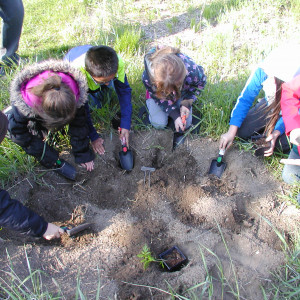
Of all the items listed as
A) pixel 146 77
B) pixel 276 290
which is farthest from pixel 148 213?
pixel 146 77

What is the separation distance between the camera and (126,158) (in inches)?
96.0

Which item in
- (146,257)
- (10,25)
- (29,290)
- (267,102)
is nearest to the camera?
(29,290)

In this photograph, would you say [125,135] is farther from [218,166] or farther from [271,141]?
[271,141]

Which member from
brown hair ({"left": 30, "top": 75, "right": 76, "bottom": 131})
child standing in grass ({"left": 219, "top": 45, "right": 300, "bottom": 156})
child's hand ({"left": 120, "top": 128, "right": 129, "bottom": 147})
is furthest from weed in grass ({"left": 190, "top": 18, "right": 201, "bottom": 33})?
brown hair ({"left": 30, "top": 75, "right": 76, "bottom": 131})

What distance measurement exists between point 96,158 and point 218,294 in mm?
1426

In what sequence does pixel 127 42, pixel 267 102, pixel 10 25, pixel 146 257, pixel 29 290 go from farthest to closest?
pixel 127 42 < pixel 10 25 < pixel 267 102 < pixel 146 257 < pixel 29 290

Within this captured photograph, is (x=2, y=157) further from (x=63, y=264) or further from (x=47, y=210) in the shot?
(x=63, y=264)

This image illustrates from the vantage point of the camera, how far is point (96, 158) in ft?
8.05

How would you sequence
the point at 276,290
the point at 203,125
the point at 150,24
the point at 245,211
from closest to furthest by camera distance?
the point at 276,290
the point at 245,211
the point at 203,125
the point at 150,24

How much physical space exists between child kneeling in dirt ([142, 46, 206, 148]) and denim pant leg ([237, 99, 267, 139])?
495mm

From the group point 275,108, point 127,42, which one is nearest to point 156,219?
point 275,108

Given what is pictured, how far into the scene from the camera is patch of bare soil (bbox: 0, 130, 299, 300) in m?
1.73

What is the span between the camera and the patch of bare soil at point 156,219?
1.73m

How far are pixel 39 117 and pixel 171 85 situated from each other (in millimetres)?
1008
